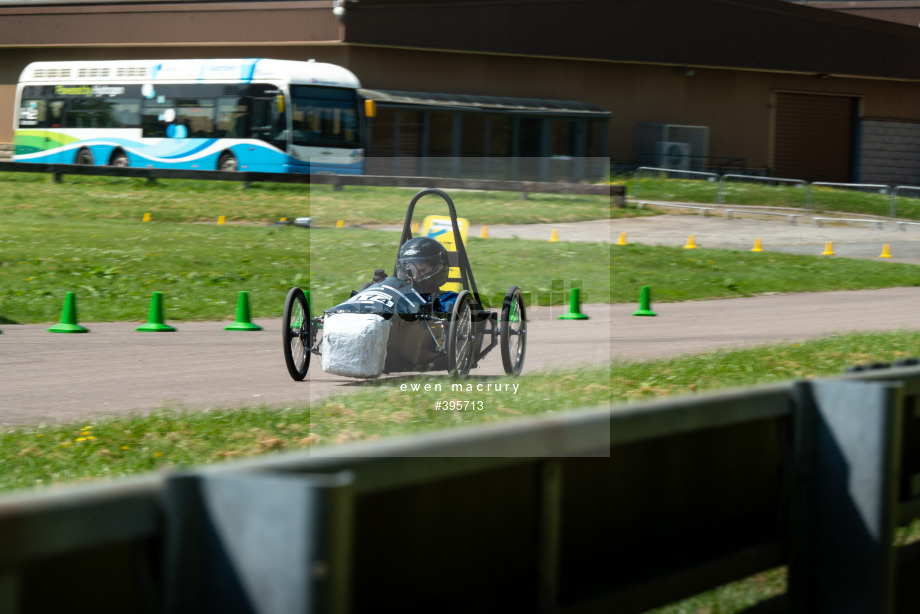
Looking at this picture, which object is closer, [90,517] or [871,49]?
[90,517]

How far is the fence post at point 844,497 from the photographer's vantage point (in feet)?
12.4

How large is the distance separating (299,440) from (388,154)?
35.3 meters

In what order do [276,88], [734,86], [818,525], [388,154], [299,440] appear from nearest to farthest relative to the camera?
[818,525]
[299,440]
[276,88]
[388,154]
[734,86]

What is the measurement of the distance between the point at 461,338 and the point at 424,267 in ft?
2.03

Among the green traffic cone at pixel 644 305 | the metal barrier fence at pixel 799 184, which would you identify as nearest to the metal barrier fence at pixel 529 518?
the green traffic cone at pixel 644 305

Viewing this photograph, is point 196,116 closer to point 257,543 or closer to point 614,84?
point 614,84

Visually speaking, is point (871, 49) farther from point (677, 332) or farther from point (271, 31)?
point (677, 332)

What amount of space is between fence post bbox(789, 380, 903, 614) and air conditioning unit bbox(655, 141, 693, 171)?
44194mm

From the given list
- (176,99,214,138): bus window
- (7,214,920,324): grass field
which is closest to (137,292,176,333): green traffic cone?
(7,214,920,324): grass field

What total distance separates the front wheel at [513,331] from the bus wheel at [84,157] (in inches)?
1173

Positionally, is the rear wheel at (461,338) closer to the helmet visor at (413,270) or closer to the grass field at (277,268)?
the helmet visor at (413,270)

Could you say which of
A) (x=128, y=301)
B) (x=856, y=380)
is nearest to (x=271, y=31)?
(x=128, y=301)

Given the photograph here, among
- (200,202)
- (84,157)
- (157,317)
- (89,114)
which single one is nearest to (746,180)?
(200,202)

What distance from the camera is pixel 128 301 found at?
1510cm
